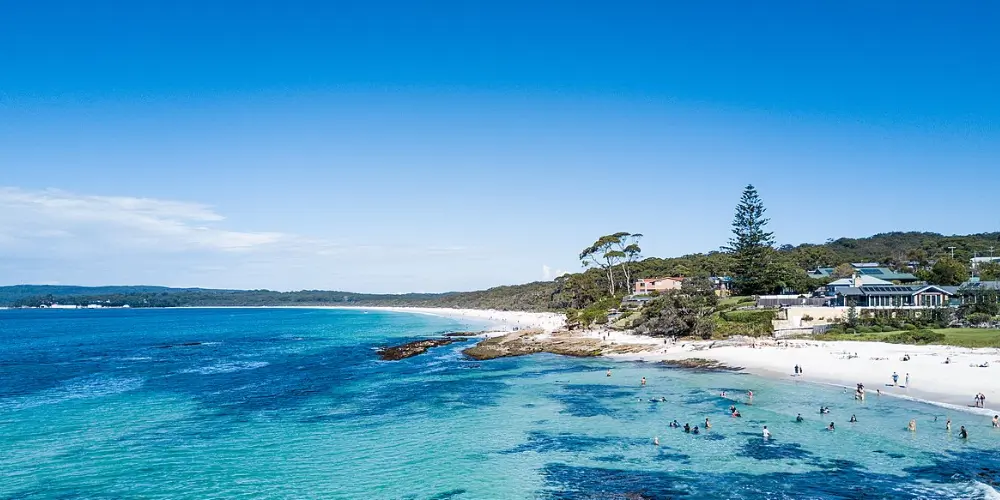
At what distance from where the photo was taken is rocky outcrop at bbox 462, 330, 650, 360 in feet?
193

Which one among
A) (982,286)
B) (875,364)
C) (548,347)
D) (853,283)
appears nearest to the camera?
(875,364)

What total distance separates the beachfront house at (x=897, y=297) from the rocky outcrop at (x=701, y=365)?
2311 centimetres

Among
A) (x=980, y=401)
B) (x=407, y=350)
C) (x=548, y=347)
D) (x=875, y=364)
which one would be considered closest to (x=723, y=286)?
(x=548, y=347)

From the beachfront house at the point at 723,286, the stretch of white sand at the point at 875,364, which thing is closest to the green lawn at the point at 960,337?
the stretch of white sand at the point at 875,364

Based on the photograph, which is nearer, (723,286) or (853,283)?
(853,283)

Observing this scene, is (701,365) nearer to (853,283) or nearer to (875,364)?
(875,364)

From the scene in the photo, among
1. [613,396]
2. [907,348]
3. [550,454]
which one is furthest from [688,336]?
[550,454]

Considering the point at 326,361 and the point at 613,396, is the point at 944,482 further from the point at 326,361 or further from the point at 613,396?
the point at 326,361

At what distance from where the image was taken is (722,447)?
25781mm

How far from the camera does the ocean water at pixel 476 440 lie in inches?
851

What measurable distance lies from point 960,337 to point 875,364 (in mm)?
11841

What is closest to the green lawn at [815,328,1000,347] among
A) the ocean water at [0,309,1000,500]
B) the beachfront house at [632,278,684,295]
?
the ocean water at [0,309,1000,500]

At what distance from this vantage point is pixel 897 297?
62.9 meters

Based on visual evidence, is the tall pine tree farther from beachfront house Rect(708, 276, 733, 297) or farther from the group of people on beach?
the group of people on beach
